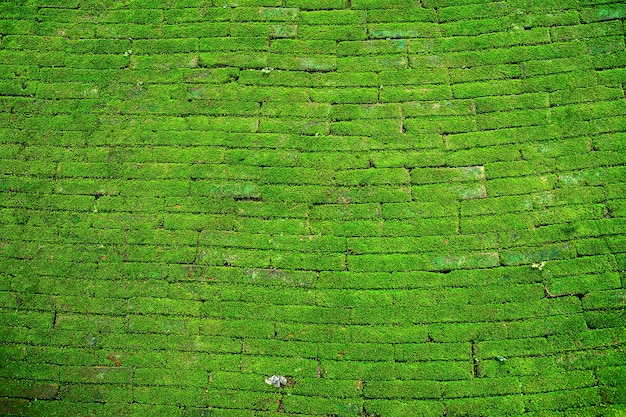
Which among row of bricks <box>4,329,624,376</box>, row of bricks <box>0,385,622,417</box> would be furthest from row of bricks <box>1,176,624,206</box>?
row of bricks <box>0,385,622,417</box>

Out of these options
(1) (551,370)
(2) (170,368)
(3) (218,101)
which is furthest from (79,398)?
(1) (551,370)

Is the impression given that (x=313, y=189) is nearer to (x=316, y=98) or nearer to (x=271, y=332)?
(x=316, y=98)

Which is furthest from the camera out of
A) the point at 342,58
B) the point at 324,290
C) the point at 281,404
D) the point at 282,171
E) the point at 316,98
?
the point at 342,58

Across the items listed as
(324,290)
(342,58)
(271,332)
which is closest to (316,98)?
(342,58)

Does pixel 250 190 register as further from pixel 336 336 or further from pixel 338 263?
pixel 336 336

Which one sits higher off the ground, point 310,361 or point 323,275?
point 323,275

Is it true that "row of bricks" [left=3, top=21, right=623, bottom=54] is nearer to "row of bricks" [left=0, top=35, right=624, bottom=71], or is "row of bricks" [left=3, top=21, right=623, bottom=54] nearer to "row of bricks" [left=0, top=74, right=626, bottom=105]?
"row of bricks" [left=0, top=35, right=624, bottom=71]

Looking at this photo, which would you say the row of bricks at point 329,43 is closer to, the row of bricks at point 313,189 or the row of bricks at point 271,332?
the row of bricks at point 313,189

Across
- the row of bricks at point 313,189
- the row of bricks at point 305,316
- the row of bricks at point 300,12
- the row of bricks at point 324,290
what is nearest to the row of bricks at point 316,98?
the row of bricks at point 313,189
